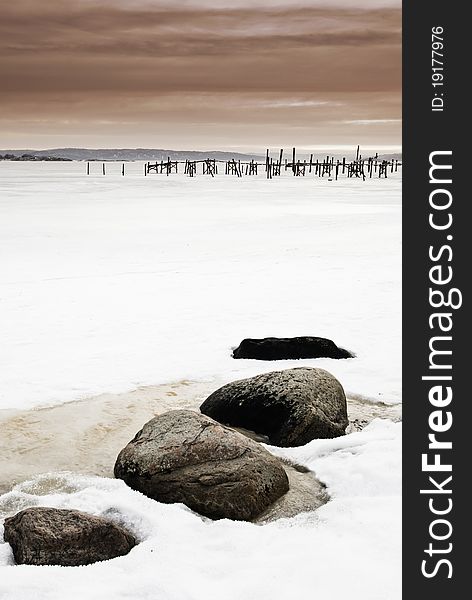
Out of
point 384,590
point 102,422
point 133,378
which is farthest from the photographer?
point 133,378

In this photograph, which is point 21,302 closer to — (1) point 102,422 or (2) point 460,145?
(1) point 102,422

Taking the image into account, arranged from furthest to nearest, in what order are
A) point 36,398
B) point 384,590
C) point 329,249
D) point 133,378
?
1. point 329,249
2. point 133,378
3. point 36,398
4. point 384,590

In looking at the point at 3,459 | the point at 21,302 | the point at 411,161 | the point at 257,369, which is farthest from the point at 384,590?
the point at 21,302

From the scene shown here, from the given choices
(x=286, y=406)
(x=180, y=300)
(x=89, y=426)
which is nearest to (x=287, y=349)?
(x=286, y=406)

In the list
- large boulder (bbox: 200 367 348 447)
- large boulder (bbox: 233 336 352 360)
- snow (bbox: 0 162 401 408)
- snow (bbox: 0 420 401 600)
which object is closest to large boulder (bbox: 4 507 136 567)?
snow (bbox: 0 420 401 600)

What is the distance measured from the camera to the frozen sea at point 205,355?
13.1 ft

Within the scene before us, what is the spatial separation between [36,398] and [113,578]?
134 inches

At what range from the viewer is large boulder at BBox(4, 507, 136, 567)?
13.6 feet

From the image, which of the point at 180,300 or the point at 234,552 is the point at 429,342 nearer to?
the point at 234,552

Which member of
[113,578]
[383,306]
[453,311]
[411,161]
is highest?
[411,161]

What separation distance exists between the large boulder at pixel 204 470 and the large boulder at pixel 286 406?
0.86 meters

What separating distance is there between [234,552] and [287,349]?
4.32m

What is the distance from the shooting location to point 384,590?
12.5 feet

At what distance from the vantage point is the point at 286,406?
20.3 feet
